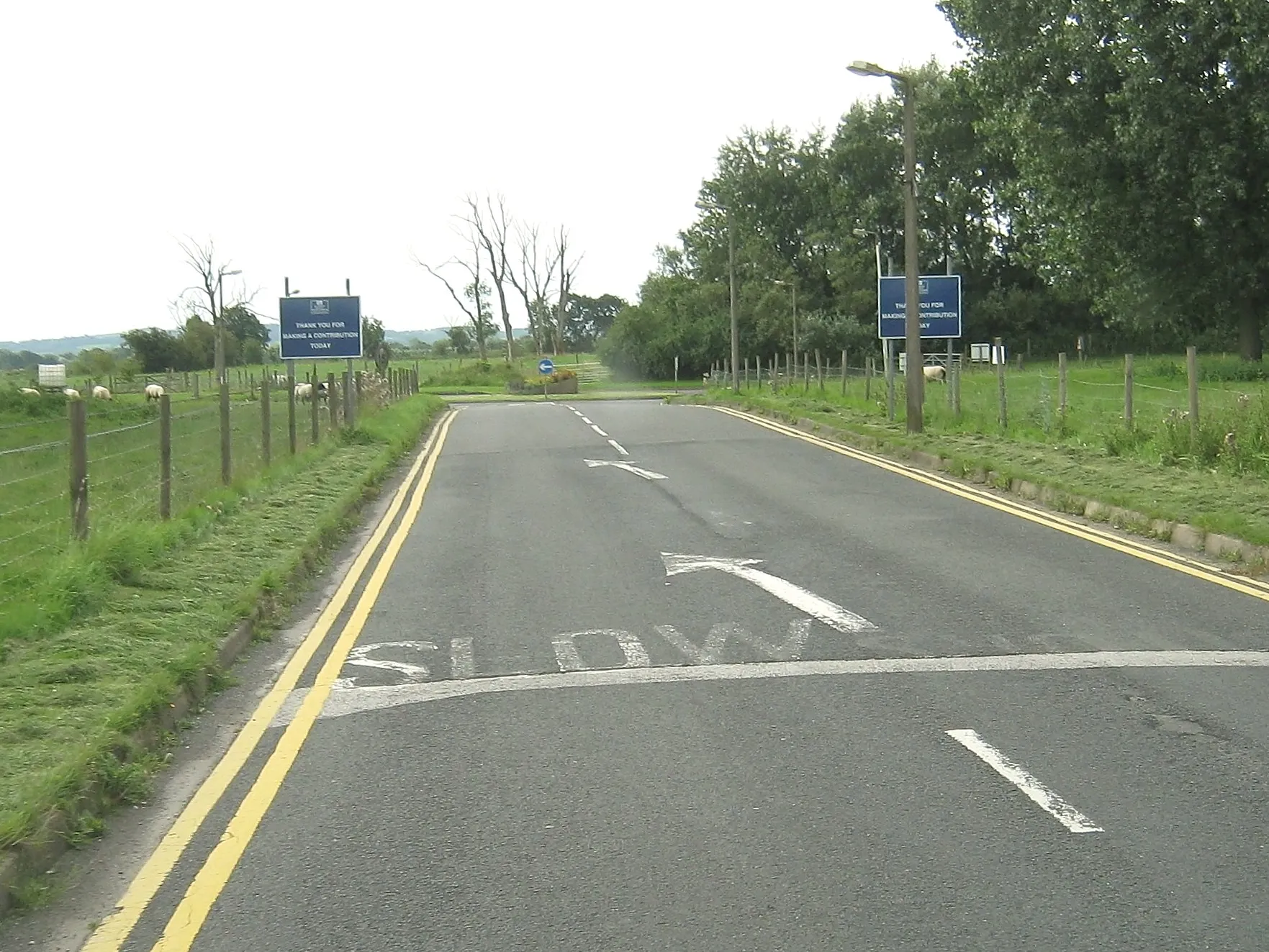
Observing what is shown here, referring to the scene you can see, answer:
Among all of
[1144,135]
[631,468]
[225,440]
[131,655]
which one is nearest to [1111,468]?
[631,468]

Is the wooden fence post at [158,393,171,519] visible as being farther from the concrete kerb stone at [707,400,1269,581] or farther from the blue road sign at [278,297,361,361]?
the blue road sign at [278,297,361,361]

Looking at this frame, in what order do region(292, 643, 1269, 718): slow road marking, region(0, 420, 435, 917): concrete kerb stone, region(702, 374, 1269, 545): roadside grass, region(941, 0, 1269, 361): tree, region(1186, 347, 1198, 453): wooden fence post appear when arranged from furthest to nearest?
region(941, 0, 1269, 361): tree < region(1186, 347, 1198, 453): wooden fence post < region(702, 374, 1269, 545): roadside grass < region(292, 643, 1269, 718): slow road marking < region(0, 420, 435, 917): concrete kerb stone

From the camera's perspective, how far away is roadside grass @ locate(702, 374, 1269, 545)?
42.9 ft

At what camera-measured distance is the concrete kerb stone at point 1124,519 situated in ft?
38.2

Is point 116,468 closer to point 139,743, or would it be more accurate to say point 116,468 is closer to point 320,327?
point 320,327

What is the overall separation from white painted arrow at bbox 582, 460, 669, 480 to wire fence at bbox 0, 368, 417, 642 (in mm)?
4745

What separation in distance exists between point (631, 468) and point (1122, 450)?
6.92 metres

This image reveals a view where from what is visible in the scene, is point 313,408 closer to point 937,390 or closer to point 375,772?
point 375,772

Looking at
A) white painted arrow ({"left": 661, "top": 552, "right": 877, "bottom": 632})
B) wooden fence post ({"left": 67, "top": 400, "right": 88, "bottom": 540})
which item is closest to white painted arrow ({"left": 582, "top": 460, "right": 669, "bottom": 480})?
white painted arrow ({"left": 661, "top": 552, "right": 877, "bottom": 632})

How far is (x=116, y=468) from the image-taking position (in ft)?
Result: 77.9

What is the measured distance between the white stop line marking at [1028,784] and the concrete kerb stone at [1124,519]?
18.6 feet

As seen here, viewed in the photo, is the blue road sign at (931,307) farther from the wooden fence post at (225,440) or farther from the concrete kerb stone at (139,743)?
the concrete kerb stone at (139,743)

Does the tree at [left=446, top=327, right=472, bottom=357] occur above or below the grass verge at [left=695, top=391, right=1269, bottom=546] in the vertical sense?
above

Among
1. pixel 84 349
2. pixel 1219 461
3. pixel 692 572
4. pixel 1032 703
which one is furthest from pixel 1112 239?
pixel 84 349
